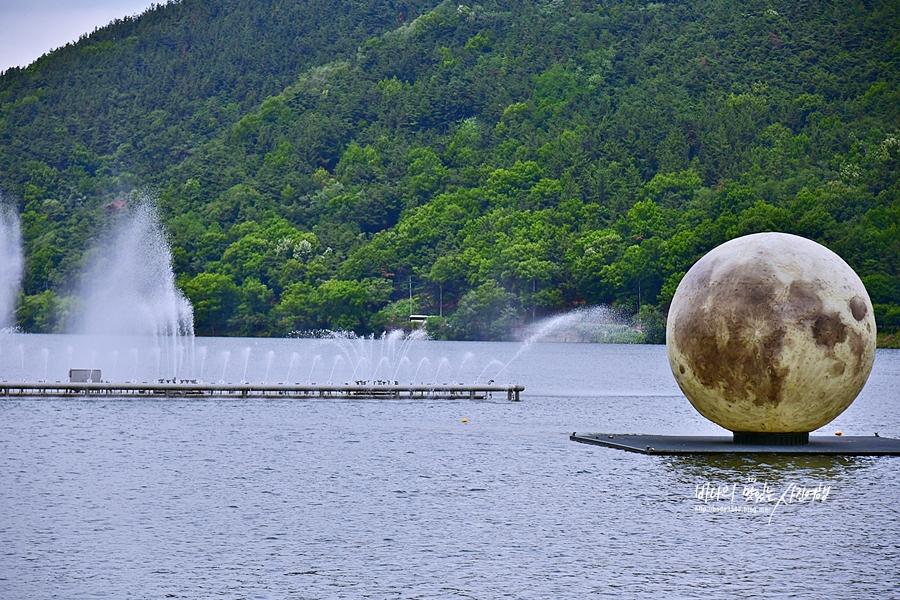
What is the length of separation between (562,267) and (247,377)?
6845cm

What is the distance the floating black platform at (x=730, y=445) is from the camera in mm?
34438

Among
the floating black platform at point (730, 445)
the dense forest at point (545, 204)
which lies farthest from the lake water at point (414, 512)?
the dense forest at point (545, 204)

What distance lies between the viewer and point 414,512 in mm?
28750

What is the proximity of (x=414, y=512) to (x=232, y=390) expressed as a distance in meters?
34.2

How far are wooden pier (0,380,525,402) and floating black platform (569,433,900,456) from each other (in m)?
23.3

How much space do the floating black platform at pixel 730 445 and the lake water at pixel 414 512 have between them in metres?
0.38

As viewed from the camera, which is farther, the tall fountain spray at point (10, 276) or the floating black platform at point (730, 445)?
the tall fountain spray at point (10, 276)

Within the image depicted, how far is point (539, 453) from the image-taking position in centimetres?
3934

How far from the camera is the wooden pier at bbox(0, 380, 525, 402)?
61.2 metres

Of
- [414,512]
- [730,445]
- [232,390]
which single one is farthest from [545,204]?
[414,512]

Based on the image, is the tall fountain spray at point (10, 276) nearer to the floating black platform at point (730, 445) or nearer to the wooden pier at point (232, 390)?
the wooden pier at point (232, 390)

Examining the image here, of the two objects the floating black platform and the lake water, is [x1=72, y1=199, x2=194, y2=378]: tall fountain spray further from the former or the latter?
the floating black platform

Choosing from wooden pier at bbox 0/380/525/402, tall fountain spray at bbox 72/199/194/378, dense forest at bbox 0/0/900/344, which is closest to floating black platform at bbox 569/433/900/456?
wooden pier at bbox 0/380/525/402

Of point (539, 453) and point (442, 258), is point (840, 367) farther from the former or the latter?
point (442, 258)
